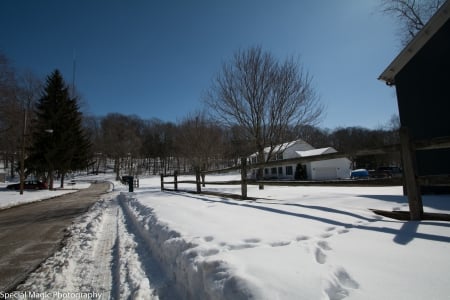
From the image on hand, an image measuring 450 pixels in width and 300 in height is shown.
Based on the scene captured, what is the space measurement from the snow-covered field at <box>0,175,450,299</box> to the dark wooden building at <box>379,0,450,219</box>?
444 centimetres

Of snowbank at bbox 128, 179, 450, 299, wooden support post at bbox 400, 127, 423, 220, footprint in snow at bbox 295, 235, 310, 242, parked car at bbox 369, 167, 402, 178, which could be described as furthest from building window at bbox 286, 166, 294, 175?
footprint in snow at bbox 295, 235, 310, 242

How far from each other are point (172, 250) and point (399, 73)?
9.56 metres

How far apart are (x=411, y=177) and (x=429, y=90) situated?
615 centimetres

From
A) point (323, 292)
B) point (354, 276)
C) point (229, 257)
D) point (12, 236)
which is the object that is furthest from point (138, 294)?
point (12, 236)

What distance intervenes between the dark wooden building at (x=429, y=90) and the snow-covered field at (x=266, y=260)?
14.6 ft

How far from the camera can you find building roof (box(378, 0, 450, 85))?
7082 mm

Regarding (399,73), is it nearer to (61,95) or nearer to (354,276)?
(354,276)

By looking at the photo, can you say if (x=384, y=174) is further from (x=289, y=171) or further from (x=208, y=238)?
(x=208, y=238)

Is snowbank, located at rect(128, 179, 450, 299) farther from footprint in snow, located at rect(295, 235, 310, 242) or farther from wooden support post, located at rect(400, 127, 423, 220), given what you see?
wooden support post, located at rect(400, 127, 423, 220)

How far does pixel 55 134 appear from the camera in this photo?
28.0 m

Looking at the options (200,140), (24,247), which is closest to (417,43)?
(24,247)

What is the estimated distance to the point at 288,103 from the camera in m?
14.5

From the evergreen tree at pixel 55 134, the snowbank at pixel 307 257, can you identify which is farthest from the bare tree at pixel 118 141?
the snowbank at pixel 307 257

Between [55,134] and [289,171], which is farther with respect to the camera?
[289,171]
